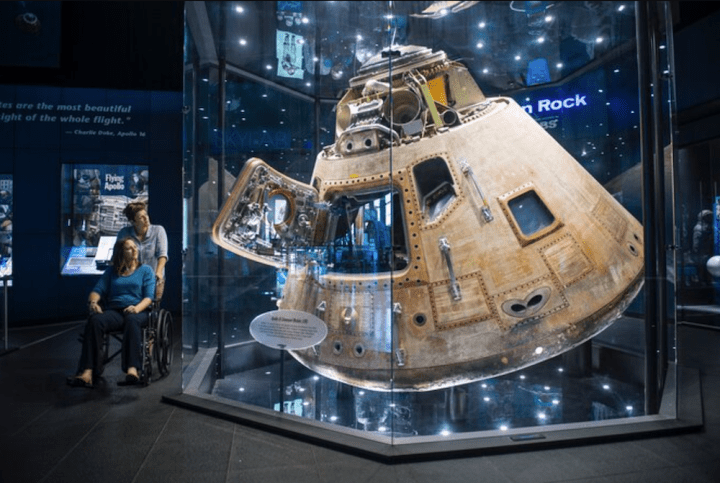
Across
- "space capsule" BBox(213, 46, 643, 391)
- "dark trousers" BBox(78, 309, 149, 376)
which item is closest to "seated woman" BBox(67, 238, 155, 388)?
"dark trousers" BBox(78, 309, 149, 376)

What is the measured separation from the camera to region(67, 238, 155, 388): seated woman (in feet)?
10.9

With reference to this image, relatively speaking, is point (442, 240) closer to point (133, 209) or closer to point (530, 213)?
point (530, 213)

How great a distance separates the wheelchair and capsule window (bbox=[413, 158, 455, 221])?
7.12ft

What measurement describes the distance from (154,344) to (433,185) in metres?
2.46

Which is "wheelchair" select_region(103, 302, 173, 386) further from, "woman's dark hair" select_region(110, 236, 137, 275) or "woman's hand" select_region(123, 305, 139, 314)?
"woman's dark hair" select_region(110, 236, 137, 275)

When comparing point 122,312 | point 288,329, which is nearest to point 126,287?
point 122,312

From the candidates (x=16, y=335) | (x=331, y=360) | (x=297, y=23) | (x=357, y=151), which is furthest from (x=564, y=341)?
(x=16, y=335)

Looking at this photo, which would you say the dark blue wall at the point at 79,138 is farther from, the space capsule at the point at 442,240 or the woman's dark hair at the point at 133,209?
the space capsule at the point at 442,240

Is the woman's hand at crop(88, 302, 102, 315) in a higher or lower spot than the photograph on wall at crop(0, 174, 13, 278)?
lower

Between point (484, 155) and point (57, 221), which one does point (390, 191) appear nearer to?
point (484, 155)

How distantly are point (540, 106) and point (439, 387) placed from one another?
1612 millimetres

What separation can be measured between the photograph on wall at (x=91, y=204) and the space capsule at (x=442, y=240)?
16.4 feet

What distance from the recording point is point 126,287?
11.4 ft

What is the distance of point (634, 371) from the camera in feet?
8.97
